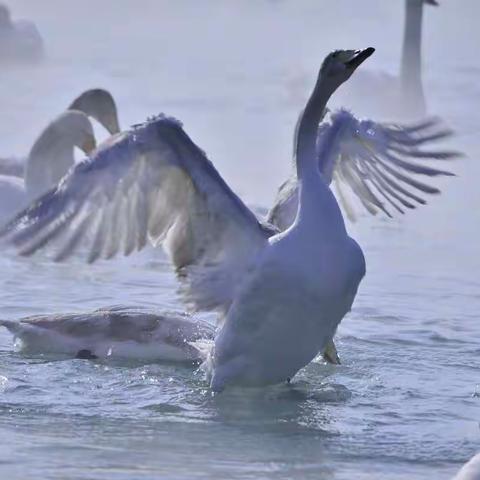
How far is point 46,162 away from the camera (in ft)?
42.8

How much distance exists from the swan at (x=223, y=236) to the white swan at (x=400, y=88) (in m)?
10.4

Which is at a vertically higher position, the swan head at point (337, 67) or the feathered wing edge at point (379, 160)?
the swan head at point (337, 67)

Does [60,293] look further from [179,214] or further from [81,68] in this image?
[81,68]

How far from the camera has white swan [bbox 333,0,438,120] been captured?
18906 mm

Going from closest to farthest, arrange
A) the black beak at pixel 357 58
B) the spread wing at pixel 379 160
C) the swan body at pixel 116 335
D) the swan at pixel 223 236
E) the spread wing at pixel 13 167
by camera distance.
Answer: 1. the swan at pixel 223 236
2. the black beak at pixel 357 58
3. the swan body at pixel 116 335
4. the spread wing at pixel 379 160
5. the spread wing at pixel 13 167

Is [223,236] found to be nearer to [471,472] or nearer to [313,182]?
[313,182]

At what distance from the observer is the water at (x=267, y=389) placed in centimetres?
681

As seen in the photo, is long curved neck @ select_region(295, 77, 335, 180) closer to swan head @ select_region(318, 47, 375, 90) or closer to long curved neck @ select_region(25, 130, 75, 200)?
swan head @ select_region(318, 47, 375, 90)

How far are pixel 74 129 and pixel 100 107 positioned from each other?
107cm

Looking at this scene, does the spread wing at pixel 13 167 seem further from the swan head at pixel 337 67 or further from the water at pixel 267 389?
the swan head at pixel 337 67

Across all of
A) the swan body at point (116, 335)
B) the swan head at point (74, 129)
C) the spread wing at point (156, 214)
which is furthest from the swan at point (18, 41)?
the spread wing at point (156, 214)

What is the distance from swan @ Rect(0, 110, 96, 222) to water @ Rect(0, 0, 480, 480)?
3.89ft

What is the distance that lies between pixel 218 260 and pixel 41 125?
10.1m

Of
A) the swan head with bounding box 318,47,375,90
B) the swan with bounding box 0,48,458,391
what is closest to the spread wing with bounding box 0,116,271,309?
the swan with bounding box 0,48,458,391
